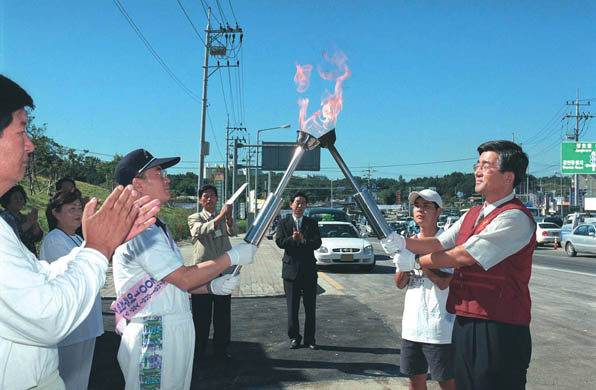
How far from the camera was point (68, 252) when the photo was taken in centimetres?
367

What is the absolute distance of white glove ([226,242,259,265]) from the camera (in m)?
2.83

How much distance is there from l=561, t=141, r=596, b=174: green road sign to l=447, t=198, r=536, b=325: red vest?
36.7 metres

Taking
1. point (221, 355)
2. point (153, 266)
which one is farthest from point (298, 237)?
point (153, 266)

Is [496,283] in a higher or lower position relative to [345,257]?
higher

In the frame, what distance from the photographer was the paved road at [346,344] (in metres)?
5.17

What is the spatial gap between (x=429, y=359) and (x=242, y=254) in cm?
194

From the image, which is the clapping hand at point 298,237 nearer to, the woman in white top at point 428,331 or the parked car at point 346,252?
the woman in white top at point 428,331

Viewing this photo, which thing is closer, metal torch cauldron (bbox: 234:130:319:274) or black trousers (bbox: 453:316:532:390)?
black trousers (bbox: 453:316:532:390)

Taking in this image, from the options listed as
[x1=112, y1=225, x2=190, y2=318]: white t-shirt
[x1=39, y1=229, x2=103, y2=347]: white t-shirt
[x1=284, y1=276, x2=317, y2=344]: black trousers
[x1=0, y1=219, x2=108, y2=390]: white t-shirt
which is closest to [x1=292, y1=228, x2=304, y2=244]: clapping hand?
[x1=284, y1=276, x2=317, y2=344]: black trousers

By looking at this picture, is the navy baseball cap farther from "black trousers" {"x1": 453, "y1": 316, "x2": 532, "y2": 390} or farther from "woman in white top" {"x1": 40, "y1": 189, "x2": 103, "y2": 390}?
"black trousers" {"x1": 453, "y1": 316, "x2": 532, "y2": 390}

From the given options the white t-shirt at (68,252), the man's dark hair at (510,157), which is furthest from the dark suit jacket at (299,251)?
the man's dark hair at (510,157)

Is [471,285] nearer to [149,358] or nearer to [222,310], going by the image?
[149,358]

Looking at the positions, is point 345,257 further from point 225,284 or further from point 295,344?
point 225,284

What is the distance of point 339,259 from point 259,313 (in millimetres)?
6108
